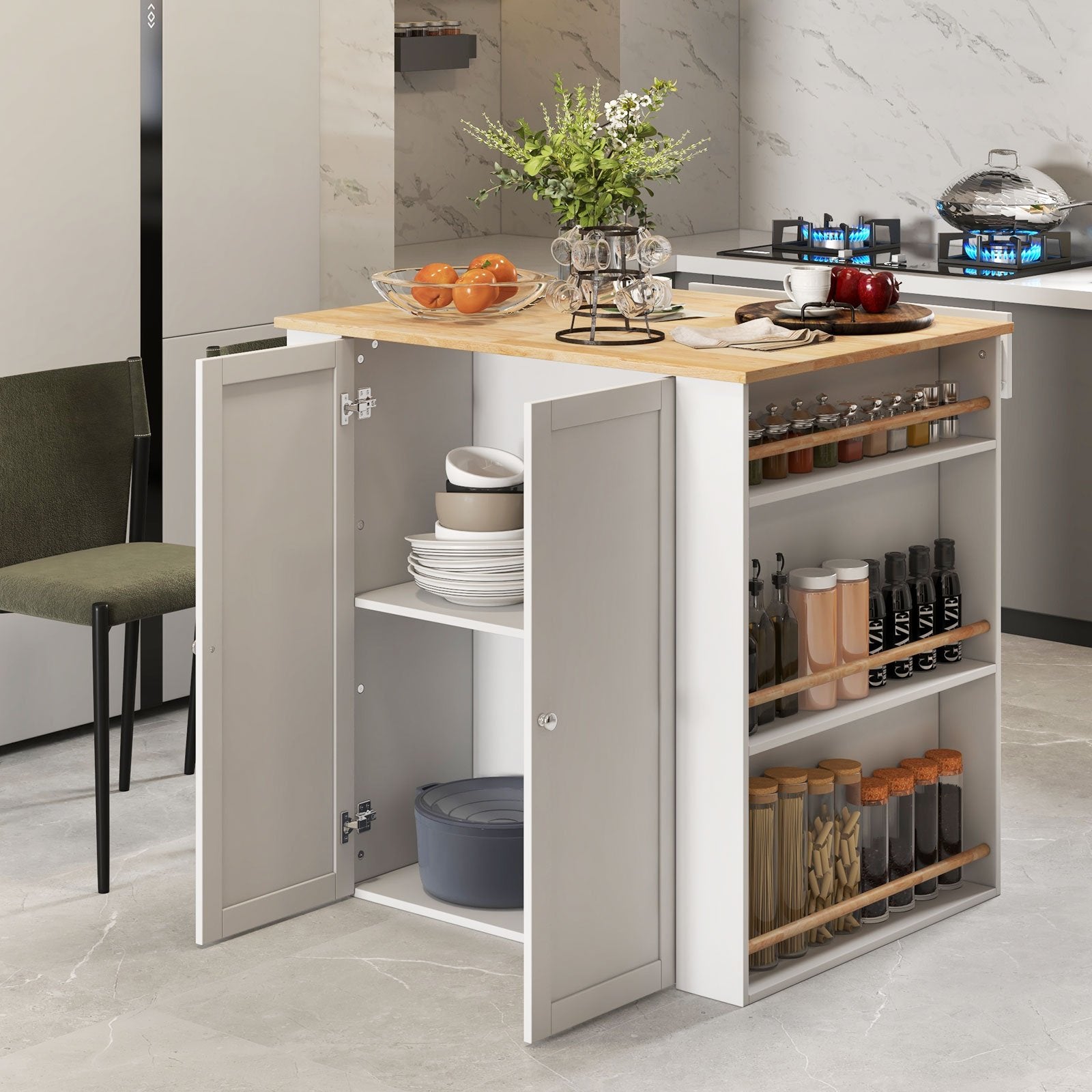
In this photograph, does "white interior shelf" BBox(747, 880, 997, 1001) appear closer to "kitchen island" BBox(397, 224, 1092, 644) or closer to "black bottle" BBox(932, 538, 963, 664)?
"black bottle" BBox(932, 538, 963, 664)

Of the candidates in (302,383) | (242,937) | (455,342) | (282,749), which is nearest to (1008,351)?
(455,342)

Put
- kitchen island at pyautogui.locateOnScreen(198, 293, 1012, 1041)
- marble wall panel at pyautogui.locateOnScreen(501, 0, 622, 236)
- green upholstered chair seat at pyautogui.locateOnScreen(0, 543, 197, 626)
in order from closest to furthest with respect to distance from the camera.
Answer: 1. kitchen island at pyautogui.locateOnScreen(198, 293, 1012, 1041)
2. green upholstered chair seat at pyautogui.locateOnScreen(0, 543, 197, 626)
3. marble wall panel at pyautogui.locateOnScreen(501, 0, 622, 236)

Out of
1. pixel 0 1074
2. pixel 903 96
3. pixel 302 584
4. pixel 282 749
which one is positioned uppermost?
pixel 903 96

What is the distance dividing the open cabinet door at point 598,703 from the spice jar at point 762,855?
0.44 feet

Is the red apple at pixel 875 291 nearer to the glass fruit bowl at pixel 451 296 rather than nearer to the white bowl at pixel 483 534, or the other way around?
the glass fruit bowl at pixel 451 296

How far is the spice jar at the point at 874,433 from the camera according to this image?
319cm

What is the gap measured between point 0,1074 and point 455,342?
135 cm

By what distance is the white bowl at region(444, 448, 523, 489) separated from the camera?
3.28 meters

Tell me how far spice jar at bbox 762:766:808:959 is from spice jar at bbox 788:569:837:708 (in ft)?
0.46

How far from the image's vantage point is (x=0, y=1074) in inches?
108

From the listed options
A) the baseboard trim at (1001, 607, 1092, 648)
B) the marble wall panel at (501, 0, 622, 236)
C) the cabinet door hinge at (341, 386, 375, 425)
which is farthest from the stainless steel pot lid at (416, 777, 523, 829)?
the marble wall panel at (501, 0, 622, 236)

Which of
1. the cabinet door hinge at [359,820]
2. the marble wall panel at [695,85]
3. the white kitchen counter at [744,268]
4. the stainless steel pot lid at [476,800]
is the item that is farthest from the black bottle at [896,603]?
the marble wall panel at [695,85]

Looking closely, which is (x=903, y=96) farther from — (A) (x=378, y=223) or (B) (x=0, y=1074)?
(B) (x=0, y=1074)

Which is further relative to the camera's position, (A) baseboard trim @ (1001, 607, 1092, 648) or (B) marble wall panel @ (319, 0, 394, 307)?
(A) baseboard trim @ (1001, 607, 1092, 648)
